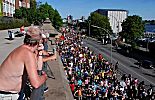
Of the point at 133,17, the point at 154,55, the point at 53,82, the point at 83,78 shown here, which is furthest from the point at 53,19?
the point at 53,82

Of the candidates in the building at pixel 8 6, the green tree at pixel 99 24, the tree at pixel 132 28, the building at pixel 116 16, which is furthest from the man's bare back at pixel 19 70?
the building at pixel 116 16

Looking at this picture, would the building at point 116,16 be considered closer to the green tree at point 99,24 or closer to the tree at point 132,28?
the green tree at point 99,24

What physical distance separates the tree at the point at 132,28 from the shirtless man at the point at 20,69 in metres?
88.3

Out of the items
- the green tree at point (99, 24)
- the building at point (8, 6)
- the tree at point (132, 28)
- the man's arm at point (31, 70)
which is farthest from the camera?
the green tree at point (99, 24)

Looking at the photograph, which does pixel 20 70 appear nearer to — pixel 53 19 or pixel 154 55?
pixel 154 55

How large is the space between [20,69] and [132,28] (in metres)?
88.8

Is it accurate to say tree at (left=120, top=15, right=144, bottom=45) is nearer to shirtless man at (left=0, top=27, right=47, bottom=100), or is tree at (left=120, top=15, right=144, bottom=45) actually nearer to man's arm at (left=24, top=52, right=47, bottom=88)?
shirtless man at (left=0, top=27, right=47, bottom=100)

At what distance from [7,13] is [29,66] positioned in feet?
257

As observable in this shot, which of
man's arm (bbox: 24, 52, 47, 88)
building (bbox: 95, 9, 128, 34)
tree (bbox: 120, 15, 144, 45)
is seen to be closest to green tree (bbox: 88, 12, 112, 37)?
building (bbox: 95, 9, 128, 34)

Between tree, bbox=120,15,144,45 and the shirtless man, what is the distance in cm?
8829

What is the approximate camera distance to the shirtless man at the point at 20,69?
307 centimetres

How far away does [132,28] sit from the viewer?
296ft

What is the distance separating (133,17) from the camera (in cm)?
9238

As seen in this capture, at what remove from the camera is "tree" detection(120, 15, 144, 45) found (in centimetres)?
9044
